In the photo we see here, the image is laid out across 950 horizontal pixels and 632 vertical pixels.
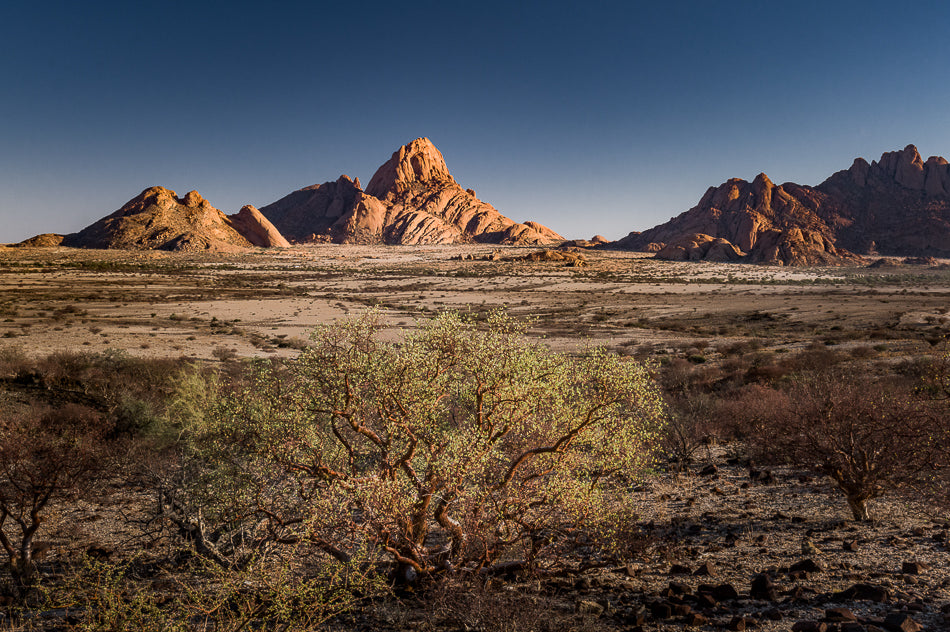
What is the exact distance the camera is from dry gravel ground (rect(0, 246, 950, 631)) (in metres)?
7.52

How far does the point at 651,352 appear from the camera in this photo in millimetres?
34500

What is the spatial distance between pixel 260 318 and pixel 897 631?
2154 inches

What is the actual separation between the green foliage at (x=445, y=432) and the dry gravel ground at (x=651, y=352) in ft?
4.07

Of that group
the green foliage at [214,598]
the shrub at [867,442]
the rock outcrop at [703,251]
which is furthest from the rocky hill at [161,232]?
the shrub at [867,442]

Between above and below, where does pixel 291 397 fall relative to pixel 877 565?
above

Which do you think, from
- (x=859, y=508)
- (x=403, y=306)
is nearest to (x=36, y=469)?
(x=859, y=508)

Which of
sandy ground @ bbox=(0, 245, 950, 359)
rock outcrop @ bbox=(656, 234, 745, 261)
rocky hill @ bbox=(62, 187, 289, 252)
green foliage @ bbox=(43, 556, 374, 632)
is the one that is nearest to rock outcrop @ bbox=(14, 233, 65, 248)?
rocky hill @ bbox=(62, 187, 289, 252)

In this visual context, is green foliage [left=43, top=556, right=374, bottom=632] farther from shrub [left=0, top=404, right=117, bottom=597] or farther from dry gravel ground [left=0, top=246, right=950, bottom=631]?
shrub [left=0, top=404, right=117, bottom=597]

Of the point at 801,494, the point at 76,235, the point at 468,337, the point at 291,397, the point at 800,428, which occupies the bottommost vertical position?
the point at 801,494

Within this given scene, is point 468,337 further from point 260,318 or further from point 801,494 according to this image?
point 260,318

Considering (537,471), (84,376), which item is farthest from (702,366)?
(84,376)

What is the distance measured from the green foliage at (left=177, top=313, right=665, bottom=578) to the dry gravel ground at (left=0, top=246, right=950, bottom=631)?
124 cm

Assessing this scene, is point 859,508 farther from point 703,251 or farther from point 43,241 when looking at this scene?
point 43,241

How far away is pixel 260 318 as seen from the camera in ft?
170
